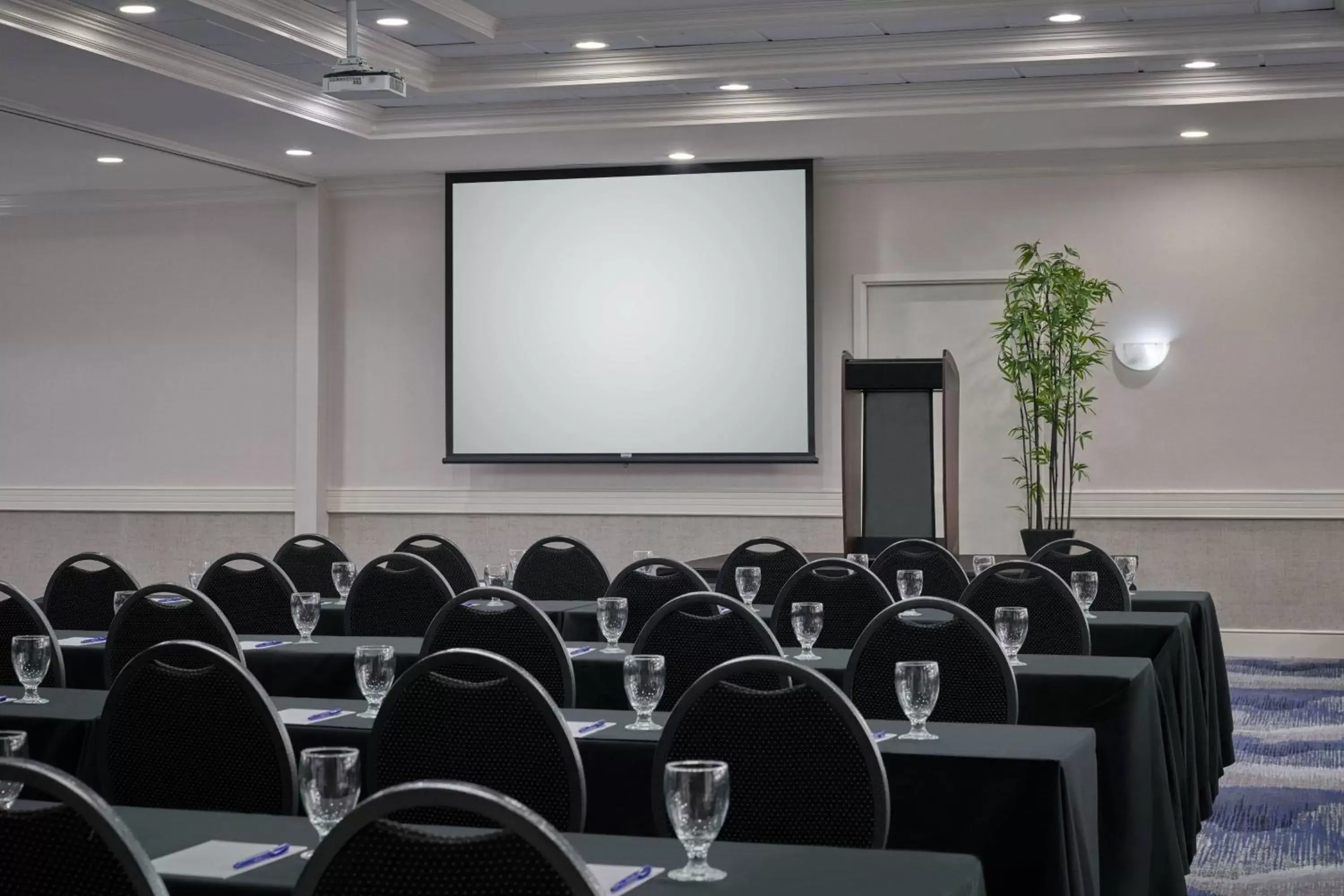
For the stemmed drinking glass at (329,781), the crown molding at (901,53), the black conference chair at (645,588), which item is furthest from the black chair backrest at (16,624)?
the crown molding at (901,53)

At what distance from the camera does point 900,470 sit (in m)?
8.35

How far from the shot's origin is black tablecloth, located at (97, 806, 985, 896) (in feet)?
7.03

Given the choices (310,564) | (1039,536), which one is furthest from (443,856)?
(1039,536)

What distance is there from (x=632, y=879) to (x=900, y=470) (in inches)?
249

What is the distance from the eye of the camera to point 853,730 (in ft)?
8.96

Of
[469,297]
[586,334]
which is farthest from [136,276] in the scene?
[586,334]

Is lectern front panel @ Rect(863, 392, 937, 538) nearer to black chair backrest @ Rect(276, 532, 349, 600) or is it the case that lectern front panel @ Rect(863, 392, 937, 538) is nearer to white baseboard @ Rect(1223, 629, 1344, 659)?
white baseboard @ Rect(1223, 629, 1344, 659)

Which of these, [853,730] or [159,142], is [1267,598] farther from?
[853,730]

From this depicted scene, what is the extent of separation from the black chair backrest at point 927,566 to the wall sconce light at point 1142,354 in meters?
3.80

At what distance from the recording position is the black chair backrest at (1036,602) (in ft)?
15.9

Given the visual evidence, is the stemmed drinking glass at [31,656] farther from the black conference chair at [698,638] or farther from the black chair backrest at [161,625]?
the black conference chair at [698,638]

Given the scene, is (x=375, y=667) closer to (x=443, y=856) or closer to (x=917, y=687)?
(x=917, y=687)

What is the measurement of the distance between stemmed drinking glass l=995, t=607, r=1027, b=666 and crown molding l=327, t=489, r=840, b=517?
5.87m

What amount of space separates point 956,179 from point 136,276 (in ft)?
18.4
